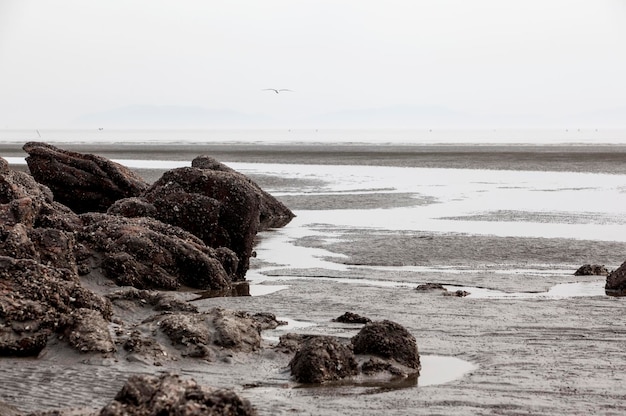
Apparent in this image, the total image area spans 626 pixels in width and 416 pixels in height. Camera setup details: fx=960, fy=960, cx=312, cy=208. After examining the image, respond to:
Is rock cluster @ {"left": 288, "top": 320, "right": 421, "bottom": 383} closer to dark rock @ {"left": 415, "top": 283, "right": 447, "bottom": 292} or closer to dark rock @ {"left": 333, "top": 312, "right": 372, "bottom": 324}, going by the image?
dark rock @ {"left": 333, "top": 312, "right": 372, "bottom": 324}

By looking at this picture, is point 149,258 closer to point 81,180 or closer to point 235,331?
point 235,331

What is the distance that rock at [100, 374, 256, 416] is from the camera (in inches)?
261

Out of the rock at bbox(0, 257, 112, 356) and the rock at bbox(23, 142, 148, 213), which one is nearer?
the rock at bbox(0, 257, 112, 356)

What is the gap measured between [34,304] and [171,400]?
4675 mm

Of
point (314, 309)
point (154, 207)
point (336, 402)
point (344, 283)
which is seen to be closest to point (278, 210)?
point (154, 207)

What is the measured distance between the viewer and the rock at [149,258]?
15352 mm

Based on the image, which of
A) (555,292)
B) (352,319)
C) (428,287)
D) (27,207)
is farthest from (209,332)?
(555,292)

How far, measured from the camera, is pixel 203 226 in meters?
18.4

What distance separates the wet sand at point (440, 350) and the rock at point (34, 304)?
9.9 inches

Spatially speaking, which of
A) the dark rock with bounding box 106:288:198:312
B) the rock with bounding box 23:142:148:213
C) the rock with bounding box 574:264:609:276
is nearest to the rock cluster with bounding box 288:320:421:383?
the dark rock with bounding box 106:288:198:312

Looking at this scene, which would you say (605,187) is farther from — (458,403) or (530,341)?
(458,403)

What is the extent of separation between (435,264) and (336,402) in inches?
413

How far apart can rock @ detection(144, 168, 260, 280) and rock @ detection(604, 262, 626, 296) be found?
21.7ft

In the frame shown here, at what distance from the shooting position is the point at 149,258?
15789 mm
